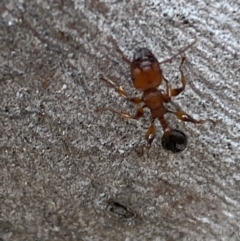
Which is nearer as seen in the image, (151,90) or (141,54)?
(141,54)

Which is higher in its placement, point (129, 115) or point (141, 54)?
point (141, 54)

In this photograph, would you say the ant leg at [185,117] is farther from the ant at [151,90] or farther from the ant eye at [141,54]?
the ant eye at [141,54]

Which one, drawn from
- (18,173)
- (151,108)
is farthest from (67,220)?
(151,108)

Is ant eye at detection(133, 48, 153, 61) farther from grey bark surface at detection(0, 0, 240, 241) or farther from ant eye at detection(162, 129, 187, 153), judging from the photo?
ant eye at detection(162, 129, 187, 153)

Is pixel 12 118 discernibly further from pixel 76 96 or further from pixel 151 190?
pixel 151 190
